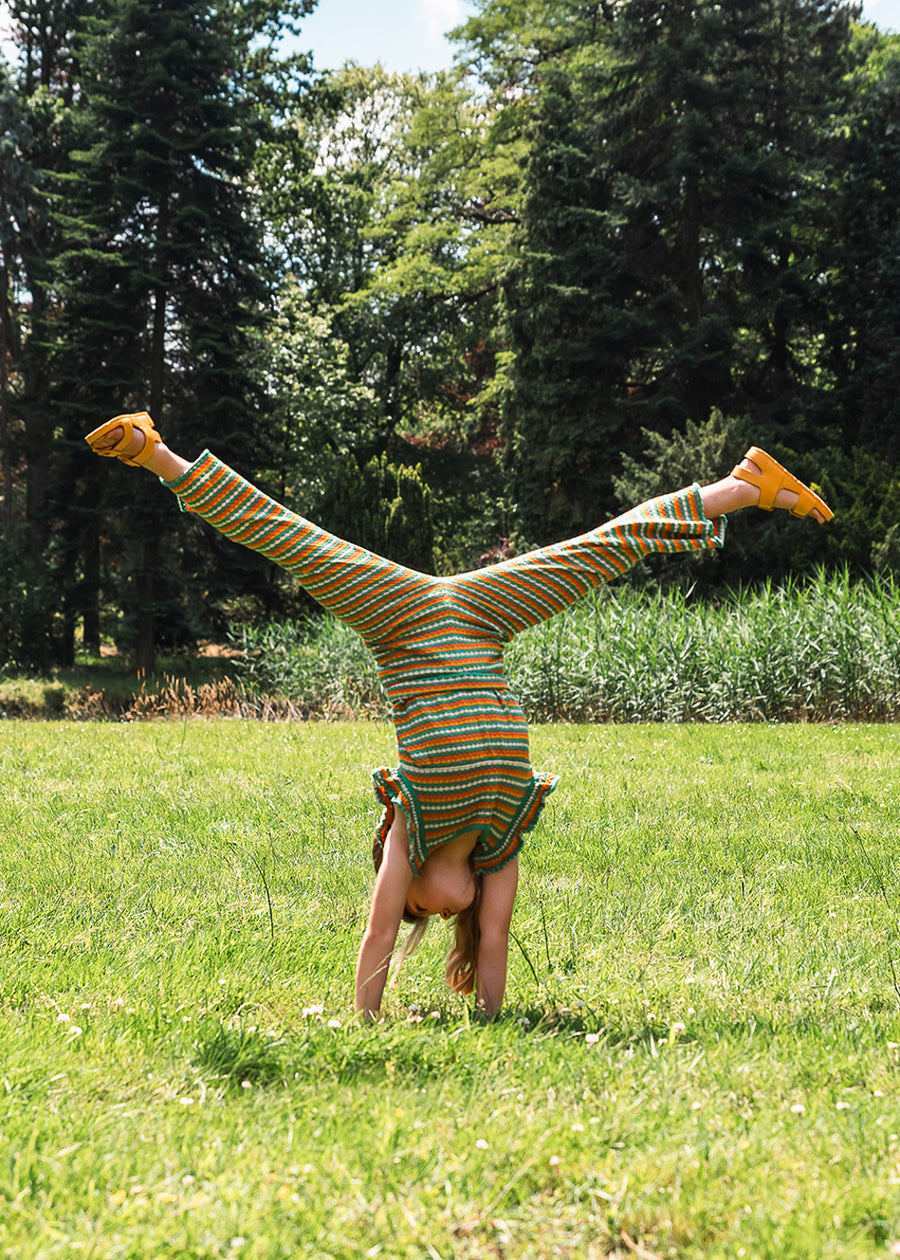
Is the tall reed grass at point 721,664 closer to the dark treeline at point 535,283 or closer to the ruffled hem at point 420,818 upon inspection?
the dark treeline at point 535,283

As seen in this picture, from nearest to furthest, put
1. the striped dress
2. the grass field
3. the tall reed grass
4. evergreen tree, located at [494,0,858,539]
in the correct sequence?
1. the grass field
2. the striped dress
3. the tall reed grass
4. evergreen tree, located at [494,0,858,539]

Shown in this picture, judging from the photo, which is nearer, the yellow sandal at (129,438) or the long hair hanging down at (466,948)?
the yellow sandal at (129,438)

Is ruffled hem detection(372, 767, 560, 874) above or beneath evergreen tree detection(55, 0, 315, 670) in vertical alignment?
beneath

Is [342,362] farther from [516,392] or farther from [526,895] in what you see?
[526,895]

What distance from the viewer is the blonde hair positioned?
304cm

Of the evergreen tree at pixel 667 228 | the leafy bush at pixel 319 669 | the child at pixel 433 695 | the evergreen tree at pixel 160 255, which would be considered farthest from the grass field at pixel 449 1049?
the evergreen tree at pixel 667 228

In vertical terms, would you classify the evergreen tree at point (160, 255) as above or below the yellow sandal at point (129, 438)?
above

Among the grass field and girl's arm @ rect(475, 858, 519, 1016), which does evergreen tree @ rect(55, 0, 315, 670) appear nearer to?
the grass field

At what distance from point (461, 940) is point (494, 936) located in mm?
218

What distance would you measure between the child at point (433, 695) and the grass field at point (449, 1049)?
32 cm

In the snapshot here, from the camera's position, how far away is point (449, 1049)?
262 centimetres

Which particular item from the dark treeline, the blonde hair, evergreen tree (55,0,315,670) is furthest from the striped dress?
evergreen tree (55,0,315,670)

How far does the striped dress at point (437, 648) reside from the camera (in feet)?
9.18

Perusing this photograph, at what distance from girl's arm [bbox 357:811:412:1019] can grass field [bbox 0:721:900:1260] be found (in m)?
0.11
